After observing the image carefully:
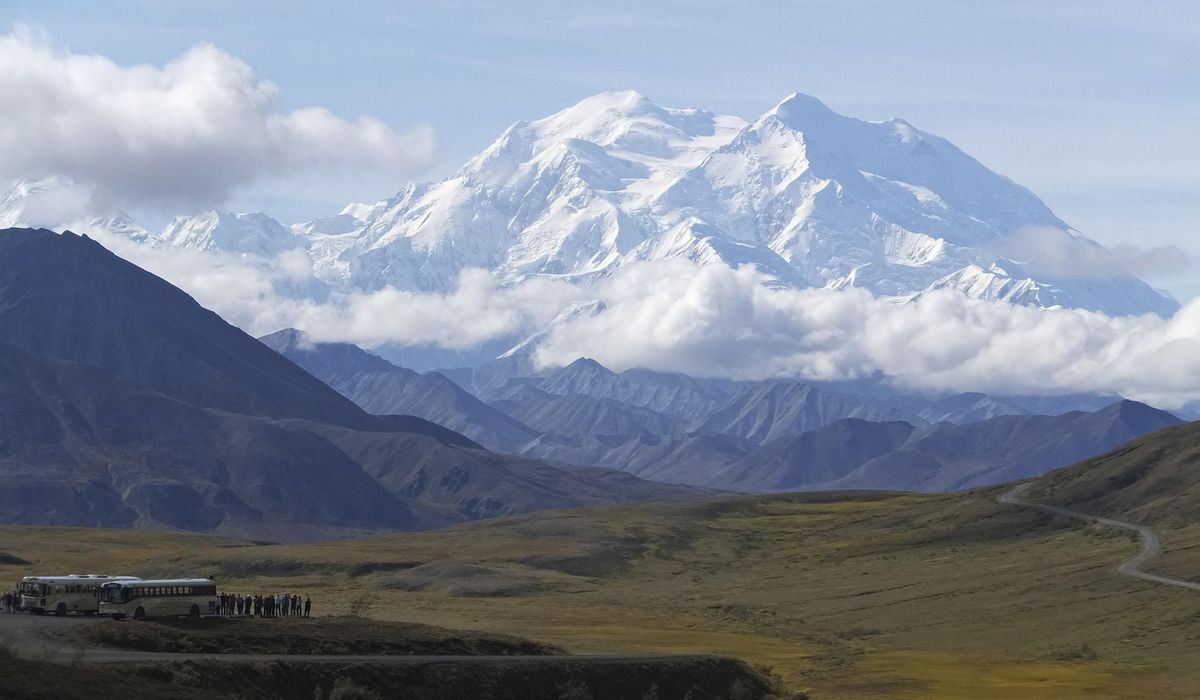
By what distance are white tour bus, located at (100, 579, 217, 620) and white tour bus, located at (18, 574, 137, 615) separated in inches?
70.8

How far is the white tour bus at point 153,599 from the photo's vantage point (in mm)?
89750

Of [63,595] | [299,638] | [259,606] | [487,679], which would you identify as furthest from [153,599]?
[487,679]

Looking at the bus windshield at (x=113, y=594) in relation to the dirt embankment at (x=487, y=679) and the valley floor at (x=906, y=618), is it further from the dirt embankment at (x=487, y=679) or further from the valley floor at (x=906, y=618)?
the valley floor at (x=906, y=618)

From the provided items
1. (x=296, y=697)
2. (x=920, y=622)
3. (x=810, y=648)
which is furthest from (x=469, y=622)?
(x=296, y=697)

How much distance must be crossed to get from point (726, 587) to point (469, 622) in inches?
2369

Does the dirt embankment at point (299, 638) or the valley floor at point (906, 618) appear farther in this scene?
the valley floor at point (906, 618)

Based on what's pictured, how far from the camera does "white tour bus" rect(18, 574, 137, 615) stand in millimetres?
93312

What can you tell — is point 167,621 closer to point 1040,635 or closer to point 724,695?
point 724,695

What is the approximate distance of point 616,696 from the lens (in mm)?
93438

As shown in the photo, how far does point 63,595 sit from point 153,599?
23.4 feet

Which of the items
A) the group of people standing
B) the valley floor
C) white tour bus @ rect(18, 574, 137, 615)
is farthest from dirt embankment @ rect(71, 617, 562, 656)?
the valley floor

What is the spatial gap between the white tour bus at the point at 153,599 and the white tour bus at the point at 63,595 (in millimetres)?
1798

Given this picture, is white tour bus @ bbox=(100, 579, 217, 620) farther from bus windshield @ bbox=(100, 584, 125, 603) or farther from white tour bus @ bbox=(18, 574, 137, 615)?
white tour bus @ bbox=(18, 574, 137, 615)

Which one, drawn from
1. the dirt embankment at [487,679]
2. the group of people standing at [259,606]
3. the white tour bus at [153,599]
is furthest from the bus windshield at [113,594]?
the dirt embankment at [487,679]
